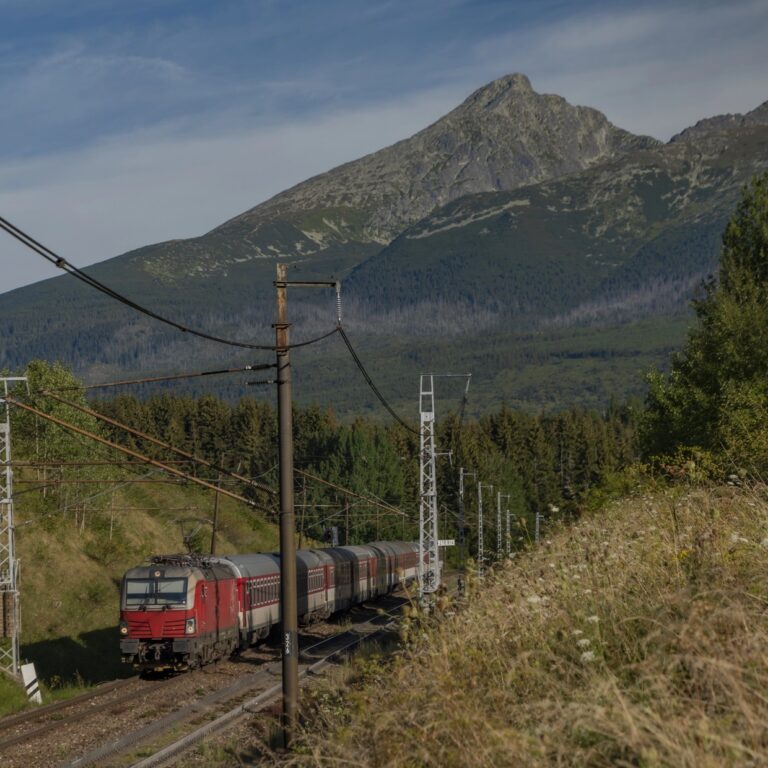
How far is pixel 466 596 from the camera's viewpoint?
40.9 feet

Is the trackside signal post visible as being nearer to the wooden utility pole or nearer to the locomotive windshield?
the wooden utility pole

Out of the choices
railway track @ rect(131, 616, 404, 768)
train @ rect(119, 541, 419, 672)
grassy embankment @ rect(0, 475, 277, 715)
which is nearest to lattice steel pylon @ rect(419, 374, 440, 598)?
train @ rect(119, 541, 419, 672)

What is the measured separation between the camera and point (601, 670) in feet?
27.7

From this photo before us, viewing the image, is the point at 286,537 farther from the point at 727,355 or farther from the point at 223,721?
the point at 727,355

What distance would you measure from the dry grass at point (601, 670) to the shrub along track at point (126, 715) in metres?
8.46

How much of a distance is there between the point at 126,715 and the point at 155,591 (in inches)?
275

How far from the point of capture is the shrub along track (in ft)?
65.8

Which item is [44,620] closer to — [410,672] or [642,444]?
[642,444]

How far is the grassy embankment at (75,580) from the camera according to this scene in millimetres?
41531

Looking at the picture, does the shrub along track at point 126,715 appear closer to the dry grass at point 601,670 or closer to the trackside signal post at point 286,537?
the trackside signal post at point 286,537

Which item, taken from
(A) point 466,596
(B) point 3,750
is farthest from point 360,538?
(A) point 466,596

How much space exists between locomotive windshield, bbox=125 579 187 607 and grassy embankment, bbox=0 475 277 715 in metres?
2.71

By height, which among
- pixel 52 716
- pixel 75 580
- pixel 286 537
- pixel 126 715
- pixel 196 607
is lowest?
pixel 75 580

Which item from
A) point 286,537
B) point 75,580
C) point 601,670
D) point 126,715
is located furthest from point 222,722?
point 75,580
